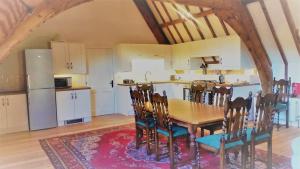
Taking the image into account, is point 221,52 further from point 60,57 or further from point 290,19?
point 60,57

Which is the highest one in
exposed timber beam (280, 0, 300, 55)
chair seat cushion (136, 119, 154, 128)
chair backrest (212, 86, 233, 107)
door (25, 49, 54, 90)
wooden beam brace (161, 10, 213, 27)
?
wooden beam brace (161, 10, 213, 27)

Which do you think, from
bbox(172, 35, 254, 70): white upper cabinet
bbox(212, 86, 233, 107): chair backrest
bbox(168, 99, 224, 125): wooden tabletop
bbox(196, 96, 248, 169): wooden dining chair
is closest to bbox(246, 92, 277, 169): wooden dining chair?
bbox(196, 96, 248, 169): wooden dining chair

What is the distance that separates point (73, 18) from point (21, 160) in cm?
399

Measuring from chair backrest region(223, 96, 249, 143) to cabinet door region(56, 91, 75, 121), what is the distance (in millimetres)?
4279

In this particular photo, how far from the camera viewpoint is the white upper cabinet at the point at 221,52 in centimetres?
604

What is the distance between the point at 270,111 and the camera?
2.95 meters

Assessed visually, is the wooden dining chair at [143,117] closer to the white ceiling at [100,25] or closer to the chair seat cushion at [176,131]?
the chair seat cushion at [176,131]

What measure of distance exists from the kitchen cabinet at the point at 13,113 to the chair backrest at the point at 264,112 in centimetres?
480

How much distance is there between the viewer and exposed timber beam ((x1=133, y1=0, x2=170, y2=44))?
7.43 m

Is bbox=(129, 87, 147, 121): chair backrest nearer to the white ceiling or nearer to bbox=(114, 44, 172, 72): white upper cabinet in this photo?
bbox=(114, 44, 172, 72): white upper cabinet

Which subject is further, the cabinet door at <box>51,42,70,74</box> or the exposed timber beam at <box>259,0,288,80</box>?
the cabinet door at <box>51,42,70,74</box>

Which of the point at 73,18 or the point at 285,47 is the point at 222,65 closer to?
the point at 285,47

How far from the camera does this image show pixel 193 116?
3.20 meters

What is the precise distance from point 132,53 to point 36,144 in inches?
143
